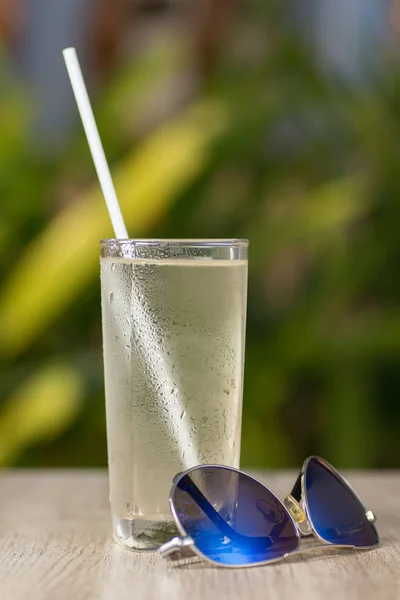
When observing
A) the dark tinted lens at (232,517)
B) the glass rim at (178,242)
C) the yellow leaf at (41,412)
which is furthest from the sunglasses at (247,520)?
the yellow leaf at (41,412)

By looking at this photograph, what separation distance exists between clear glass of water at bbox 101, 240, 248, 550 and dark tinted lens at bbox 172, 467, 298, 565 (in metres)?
0.03

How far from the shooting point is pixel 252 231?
1.94 m

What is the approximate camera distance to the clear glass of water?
0.71m

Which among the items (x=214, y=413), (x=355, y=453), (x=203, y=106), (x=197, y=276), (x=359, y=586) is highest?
(x=203, y=106)

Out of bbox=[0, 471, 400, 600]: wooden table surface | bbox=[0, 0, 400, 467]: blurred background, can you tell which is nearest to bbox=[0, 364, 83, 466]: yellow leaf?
bbox=[0, 0, 400, 467]: blurred background

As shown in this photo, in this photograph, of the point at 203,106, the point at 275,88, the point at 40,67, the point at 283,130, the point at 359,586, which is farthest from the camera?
the point at 40,67

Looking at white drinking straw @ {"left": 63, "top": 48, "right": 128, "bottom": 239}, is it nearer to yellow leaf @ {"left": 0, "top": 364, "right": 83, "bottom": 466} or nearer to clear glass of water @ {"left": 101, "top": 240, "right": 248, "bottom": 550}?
clear glass of water @ {"left": 101, "top": 240, "right": 248, "bottom": 550}

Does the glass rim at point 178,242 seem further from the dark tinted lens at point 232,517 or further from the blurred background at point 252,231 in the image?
the blurred background at point 252,231

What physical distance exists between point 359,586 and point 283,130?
2.35 meters

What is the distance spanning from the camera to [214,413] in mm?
716

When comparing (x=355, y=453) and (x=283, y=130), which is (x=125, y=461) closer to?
(x=355, y=453)

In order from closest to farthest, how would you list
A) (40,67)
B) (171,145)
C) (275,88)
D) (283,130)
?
(171,145), (275,88), (283,130), (40,67)

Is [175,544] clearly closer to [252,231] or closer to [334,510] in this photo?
[334,510]

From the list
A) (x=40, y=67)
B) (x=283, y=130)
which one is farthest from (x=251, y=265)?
(x=40, y=67)
